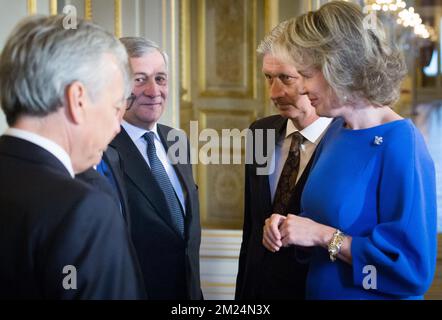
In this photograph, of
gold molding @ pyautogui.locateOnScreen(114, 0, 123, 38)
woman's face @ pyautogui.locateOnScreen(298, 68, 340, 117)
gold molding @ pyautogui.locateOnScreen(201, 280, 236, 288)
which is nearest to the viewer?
woman's face @ pyautogui.locateOnScreen(298, 68, 340, 117)

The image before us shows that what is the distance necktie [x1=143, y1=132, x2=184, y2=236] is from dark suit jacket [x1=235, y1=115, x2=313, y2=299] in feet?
0.61

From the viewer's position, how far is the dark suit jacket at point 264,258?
1.44 meters

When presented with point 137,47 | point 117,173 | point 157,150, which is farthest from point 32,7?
point 117,173

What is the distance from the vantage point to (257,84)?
3.17m

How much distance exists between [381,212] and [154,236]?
0.50 metres

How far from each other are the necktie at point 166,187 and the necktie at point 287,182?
0.70 feet

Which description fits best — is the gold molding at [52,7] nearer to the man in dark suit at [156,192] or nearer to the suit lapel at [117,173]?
the man in dark suit at [156,192]

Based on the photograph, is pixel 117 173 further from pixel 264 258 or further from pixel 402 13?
pixel 402 13

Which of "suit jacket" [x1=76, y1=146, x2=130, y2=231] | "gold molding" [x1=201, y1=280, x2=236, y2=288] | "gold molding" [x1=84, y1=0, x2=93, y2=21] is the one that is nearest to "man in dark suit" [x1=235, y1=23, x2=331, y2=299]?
"suit jacket" [x1=76, y1=146, x2=130, y2=231]

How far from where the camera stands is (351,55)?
114 centimetres

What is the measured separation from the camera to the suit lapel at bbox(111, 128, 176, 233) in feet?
4.58

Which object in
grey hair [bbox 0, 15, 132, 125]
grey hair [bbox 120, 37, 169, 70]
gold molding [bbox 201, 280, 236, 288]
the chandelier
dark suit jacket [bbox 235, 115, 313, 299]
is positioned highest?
the chandelier

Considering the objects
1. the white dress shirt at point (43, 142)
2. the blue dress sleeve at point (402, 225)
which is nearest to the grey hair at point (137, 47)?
the blue dress sleeve at point (402, 225)

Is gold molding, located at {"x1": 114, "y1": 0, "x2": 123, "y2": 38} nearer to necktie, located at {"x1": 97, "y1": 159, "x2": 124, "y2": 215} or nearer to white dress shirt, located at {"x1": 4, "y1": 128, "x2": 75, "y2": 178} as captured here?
necktie, located at {"x1": 97, "y1": 159, "x2": 124, "y2": 215}
